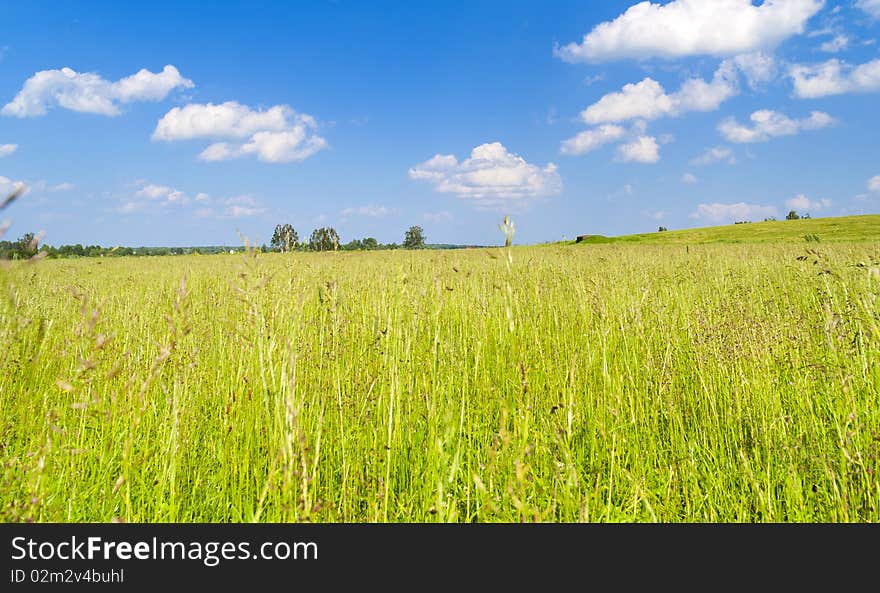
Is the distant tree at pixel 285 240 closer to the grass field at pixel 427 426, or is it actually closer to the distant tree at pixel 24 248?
the grass field at pixel 427 426

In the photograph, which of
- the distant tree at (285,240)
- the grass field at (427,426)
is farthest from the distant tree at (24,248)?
the distant tree at (285,240)

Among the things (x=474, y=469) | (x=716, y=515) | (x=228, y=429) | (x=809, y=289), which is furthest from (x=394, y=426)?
(x=809, y=289)

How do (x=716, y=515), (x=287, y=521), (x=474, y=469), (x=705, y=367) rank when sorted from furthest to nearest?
(x=705, y=367), (x=474, y=469), (x=716, y=515), (x=287, y=521)

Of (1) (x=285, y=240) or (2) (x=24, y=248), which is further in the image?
(1) (x=285, y=240)

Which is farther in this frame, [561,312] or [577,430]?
[561,312]

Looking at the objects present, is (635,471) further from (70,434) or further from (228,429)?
(70,434)

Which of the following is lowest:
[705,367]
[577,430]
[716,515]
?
[716,515]

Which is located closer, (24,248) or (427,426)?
(24,248)

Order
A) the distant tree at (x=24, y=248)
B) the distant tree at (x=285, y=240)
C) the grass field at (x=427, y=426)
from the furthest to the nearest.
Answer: the distant tree at (x=285, y=240) → the grass field at (x=427, y=426) → the distant tree at (x=24, y=248)

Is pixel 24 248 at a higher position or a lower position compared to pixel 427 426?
higher

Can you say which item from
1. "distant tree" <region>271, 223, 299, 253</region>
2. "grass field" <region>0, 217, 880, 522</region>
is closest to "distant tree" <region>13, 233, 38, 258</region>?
"grass field" <region>0, 217, 880, 522</region>

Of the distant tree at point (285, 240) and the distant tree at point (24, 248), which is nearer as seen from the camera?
the distant tree at point (24, 248)
